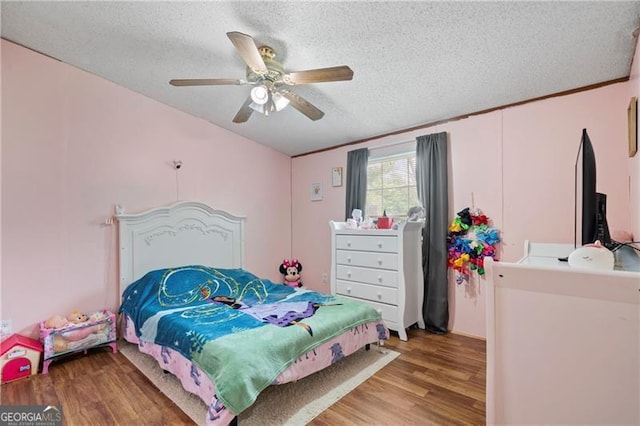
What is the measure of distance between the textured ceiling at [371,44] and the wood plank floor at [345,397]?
2.37 metres

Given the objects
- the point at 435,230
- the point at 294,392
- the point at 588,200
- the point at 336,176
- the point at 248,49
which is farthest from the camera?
the point at 336,176

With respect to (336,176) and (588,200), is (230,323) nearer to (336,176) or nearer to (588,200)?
(588,200)

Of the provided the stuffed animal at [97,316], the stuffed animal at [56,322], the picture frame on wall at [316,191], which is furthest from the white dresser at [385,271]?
the stuffed animal at [56,322]

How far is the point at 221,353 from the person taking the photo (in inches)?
66.6

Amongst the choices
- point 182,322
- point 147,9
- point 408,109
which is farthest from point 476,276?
point 147,9

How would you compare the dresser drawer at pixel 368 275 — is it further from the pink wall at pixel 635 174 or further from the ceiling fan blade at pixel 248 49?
the ceiling fan blade at pixel 248 49

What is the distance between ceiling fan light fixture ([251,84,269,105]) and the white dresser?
5.69 ft

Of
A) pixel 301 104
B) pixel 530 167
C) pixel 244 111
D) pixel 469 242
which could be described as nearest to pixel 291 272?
pixel 469 242

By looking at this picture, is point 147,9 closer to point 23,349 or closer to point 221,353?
point 221,353

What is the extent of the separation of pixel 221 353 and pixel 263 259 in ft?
8.69

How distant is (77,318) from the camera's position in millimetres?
2555

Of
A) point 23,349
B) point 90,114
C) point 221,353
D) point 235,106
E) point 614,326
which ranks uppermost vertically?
point 235,106

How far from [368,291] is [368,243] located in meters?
0.52

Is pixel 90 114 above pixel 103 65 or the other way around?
the other way around
